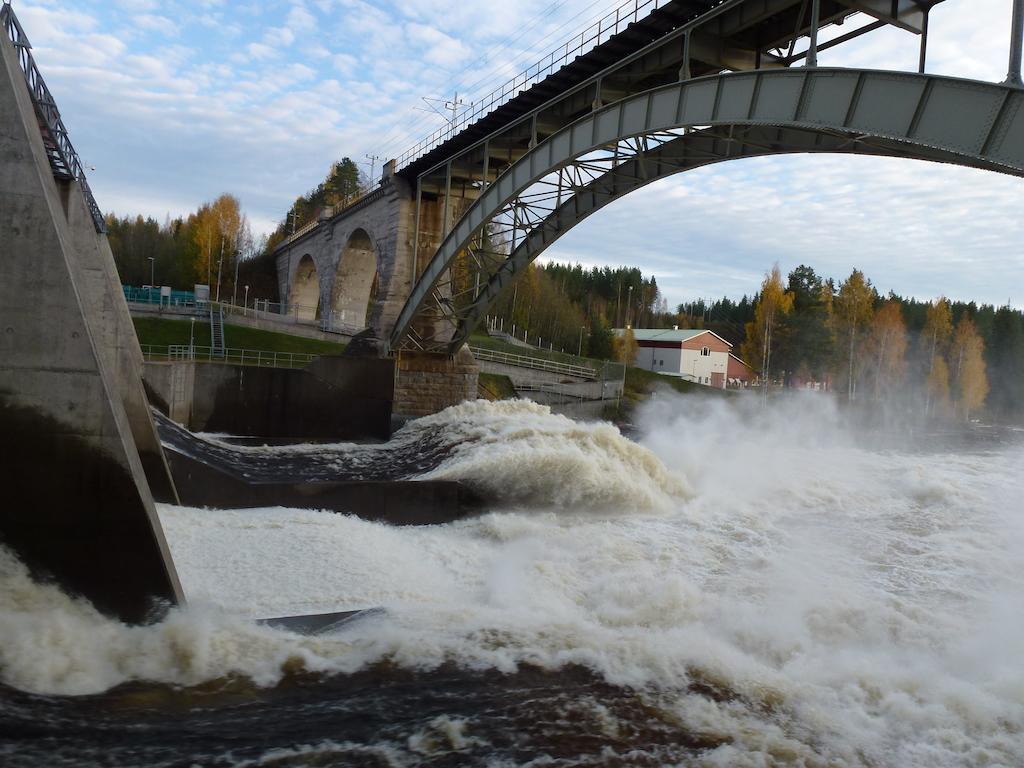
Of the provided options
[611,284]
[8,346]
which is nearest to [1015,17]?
[8,346]

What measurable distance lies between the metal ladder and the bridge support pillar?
1107 cm

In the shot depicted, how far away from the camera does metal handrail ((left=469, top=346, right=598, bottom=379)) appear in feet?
124

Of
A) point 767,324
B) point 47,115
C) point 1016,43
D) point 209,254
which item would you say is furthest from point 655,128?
point 209,254

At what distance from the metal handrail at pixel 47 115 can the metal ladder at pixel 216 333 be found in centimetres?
1673

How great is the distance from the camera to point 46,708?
6500 millimetres

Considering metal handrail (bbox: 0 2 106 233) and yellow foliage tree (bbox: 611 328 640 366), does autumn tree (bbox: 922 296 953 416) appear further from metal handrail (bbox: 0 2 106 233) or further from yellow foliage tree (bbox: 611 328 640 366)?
metal handrail (bbox: 0 2 106 233)

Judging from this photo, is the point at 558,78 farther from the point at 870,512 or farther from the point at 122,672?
the point at 122,672

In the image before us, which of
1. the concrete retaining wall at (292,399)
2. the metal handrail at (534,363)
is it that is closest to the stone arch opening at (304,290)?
the metal handrail at (534,363)

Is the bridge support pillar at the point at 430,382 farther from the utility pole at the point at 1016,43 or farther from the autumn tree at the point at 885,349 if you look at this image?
the autumn tree at the point at 885,349

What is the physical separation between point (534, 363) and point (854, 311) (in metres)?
30.9

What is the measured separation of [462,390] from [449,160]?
796cm

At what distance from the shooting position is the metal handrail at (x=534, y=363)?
3781 cm

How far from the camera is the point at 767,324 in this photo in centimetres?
5372

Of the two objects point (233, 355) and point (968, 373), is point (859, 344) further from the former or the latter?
point (233, 355)
